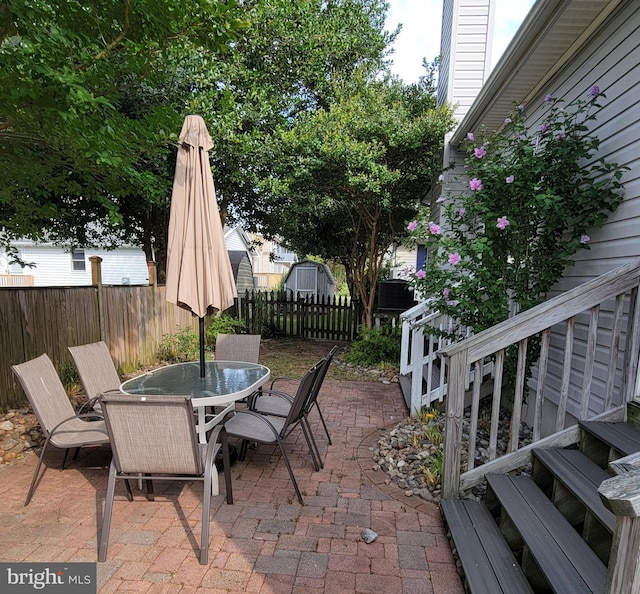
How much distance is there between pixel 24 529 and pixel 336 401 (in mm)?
3251

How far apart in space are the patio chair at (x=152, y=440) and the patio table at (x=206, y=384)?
418mm

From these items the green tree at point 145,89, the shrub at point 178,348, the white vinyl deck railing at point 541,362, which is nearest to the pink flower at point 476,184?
the white vinyl deck railing at point 541,362

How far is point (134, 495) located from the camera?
2721 millimetres

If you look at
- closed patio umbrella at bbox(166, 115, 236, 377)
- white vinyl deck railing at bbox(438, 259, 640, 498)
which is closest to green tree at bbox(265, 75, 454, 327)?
closed patio umbrella at bbox(166, 115, 236, 377)

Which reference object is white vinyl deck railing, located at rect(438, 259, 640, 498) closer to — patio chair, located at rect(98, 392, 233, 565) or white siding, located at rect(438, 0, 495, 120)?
patio chair, located at rect(98, 392, 233, 565)

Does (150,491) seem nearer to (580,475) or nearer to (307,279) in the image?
(580,475)

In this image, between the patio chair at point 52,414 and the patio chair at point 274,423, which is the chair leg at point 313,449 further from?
the patio chair at point 52,414

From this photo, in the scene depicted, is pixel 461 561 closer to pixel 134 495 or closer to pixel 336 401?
pixel 134 495

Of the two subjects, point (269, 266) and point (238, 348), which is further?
point (269, 266)

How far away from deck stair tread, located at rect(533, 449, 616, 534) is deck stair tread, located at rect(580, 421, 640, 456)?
0.17m

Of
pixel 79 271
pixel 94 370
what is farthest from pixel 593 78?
pixel 79 271

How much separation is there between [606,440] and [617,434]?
0.14m

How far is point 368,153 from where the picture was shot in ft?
20.4

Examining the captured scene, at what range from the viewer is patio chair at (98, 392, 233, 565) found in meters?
2.12
